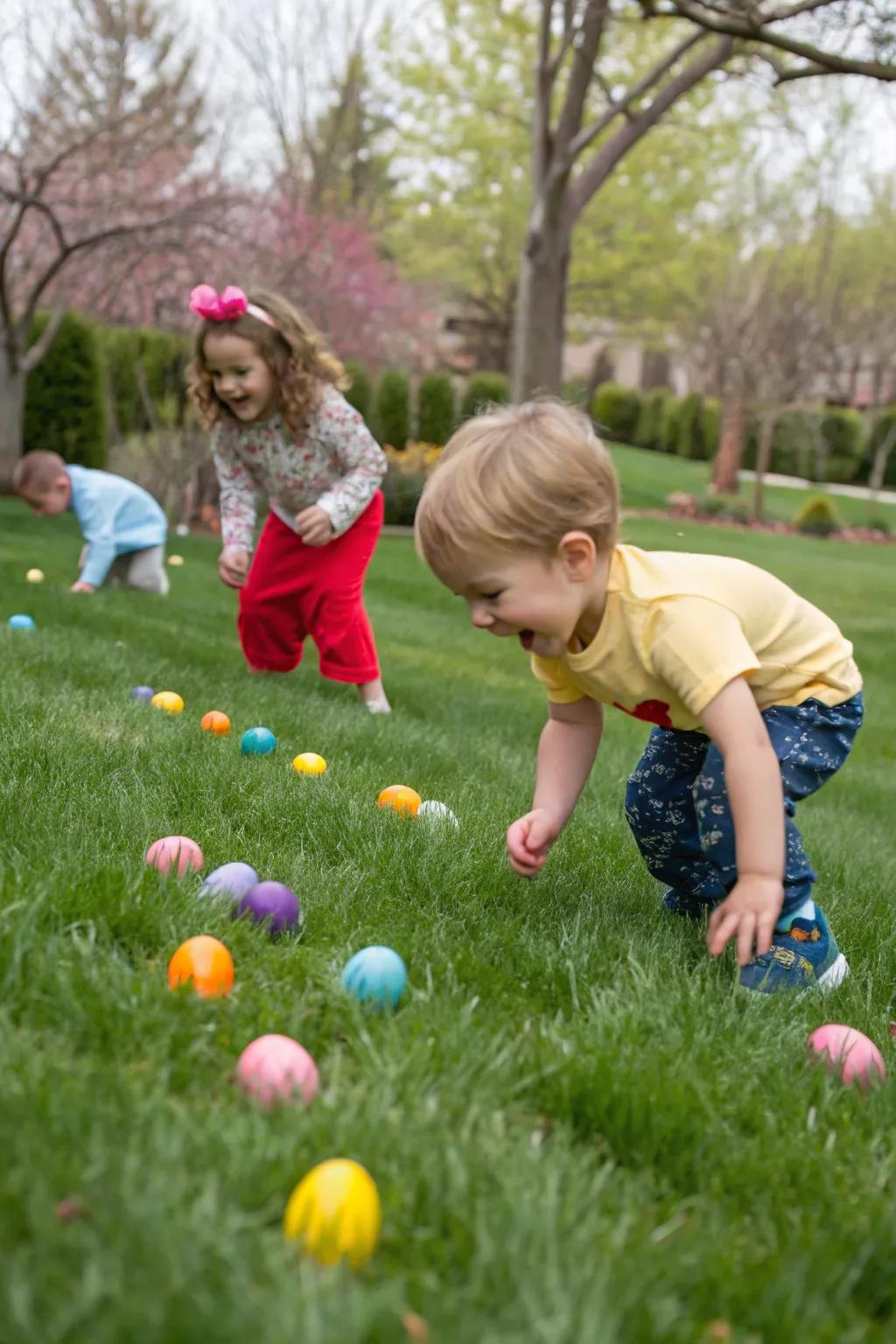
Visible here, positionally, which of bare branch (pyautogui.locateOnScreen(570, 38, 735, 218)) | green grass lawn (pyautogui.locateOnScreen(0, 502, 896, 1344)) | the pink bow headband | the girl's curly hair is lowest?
green grass lawn (pyautogui.locateOnScreen(0, 502, 896, 1344))

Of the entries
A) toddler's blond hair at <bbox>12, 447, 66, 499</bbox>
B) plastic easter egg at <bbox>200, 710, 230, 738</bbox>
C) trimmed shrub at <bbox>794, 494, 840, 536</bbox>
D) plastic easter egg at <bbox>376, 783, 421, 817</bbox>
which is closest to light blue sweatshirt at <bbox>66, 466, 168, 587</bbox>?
toddler's blond hair at <bbox>12, 447, 66, 499</bbox>

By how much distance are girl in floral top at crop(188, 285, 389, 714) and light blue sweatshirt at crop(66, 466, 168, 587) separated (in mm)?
3157

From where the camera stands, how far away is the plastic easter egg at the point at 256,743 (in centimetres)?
408

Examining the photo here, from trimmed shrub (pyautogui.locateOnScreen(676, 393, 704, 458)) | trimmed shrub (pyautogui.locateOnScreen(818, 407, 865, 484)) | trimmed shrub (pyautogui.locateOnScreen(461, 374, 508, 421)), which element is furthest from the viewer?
trimmed shrub (pyautogui.locateOnScreen(676, 393, 704, 458))

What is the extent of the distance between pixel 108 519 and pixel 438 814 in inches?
237

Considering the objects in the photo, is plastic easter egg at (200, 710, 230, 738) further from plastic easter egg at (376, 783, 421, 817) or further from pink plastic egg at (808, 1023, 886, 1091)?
pink plastic egg at (808, 1023, 886, 1091)

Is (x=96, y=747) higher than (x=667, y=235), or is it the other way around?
(x=667, y=235)

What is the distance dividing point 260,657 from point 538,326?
9328mm

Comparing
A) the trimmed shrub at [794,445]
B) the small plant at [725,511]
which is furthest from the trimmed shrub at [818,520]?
the trimmed shrub at [794,445]

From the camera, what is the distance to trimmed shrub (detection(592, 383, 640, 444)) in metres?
39.6

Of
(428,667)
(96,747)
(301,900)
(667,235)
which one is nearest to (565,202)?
(428,667)

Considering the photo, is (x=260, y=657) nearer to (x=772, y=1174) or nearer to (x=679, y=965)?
(x=679, y=965)

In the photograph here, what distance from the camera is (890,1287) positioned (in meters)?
1.56

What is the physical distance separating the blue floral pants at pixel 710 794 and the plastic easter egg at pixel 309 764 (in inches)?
47.4
